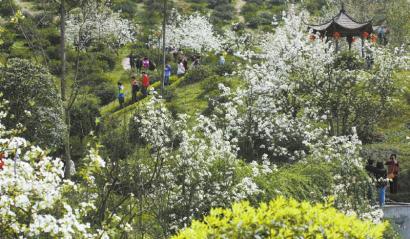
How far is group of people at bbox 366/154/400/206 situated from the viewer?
18891mm

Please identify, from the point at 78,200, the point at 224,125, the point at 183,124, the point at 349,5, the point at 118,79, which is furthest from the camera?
the point at 349,5

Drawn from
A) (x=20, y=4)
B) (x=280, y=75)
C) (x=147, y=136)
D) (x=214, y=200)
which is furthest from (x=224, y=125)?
(x=20, y=4)

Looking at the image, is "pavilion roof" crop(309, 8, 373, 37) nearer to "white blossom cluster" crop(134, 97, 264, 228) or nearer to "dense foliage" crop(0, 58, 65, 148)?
"dense foliage" crop(0, 58, 65, 148)

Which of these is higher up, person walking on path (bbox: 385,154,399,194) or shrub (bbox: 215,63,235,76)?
person walking on path (bbox: 385,154,399,194)

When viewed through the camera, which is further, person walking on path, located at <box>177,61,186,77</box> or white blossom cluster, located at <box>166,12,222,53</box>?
white blossom cluster, located at <box>166,12,222,53</box>

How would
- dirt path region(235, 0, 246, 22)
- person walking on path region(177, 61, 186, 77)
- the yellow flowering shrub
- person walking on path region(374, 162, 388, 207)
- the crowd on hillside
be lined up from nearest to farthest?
1. the yellow flowering shrub
2. person walking on path region(374, 162, 388, 207)
3. the crowd on hillside
4. person walking on path region(177, 61, 186, 77)
5. dirt path region(235, 0, 246, 22)

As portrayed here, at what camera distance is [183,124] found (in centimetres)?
1789

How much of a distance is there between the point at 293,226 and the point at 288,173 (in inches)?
435

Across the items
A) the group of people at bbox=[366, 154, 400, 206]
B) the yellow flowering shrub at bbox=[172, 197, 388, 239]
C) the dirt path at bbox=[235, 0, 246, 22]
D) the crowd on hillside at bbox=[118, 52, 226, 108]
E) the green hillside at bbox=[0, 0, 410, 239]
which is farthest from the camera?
the dirt path at bbox=[235, 0, 246, 22]

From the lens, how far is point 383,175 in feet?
63.3

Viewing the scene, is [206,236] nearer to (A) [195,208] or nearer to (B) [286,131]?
(A) [195,208]

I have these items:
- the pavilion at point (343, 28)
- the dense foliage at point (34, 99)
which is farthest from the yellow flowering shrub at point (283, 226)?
the pavilion at point (343, 28)

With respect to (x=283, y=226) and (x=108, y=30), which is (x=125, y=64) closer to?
(x=108, y=30)

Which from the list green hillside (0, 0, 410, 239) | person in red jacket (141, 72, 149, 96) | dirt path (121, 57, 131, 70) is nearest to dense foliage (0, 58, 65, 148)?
green hillside (0, 0, 410, 239)
